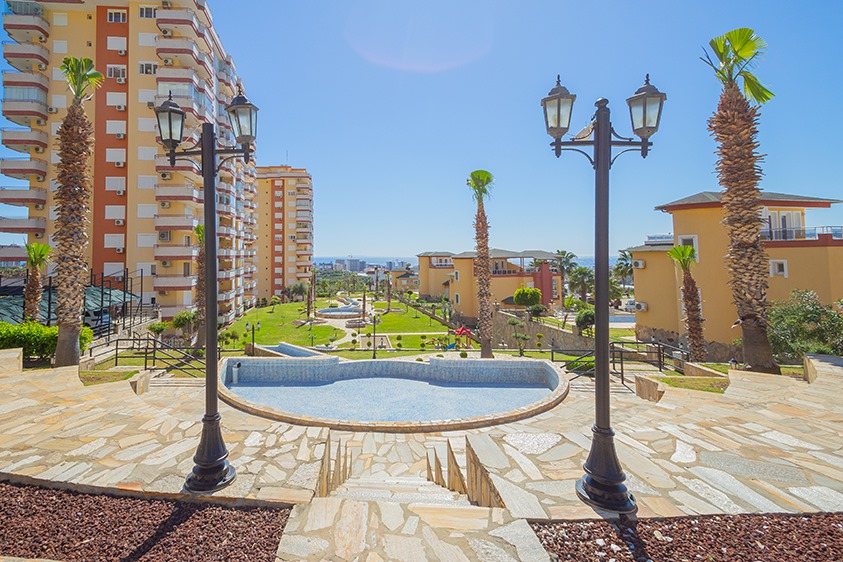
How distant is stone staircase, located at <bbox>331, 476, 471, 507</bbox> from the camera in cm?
472

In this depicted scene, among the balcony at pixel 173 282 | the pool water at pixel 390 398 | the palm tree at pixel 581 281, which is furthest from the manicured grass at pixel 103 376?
the palm tree at pixel 581 281

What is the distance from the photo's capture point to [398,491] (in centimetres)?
521

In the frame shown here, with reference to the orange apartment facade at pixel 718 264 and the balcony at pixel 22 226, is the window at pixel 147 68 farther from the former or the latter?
the orange apartment facade at pixel 718 264

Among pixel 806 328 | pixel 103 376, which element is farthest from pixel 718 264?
pixel 103 376

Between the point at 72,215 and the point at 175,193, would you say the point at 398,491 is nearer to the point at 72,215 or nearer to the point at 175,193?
the point at 72,215

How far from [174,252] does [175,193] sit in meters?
4.38

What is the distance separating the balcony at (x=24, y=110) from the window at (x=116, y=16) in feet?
26.6

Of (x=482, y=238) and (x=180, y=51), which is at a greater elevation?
(x=180, y=51)

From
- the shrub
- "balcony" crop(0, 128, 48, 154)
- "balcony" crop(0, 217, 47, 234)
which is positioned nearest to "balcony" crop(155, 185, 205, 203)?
"balcony" crop(0, 217, 47, 234)

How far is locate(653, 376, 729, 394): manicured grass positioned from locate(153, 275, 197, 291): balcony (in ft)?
96.1

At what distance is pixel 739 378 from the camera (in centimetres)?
898

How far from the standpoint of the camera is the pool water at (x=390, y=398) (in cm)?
1141

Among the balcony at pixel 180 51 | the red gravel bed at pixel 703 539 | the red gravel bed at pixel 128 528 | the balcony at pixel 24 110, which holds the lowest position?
the red gravel bed at pixel 128 528

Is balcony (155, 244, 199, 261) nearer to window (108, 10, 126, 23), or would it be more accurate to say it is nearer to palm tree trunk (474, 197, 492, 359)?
window (108, 10, 126, 23)
